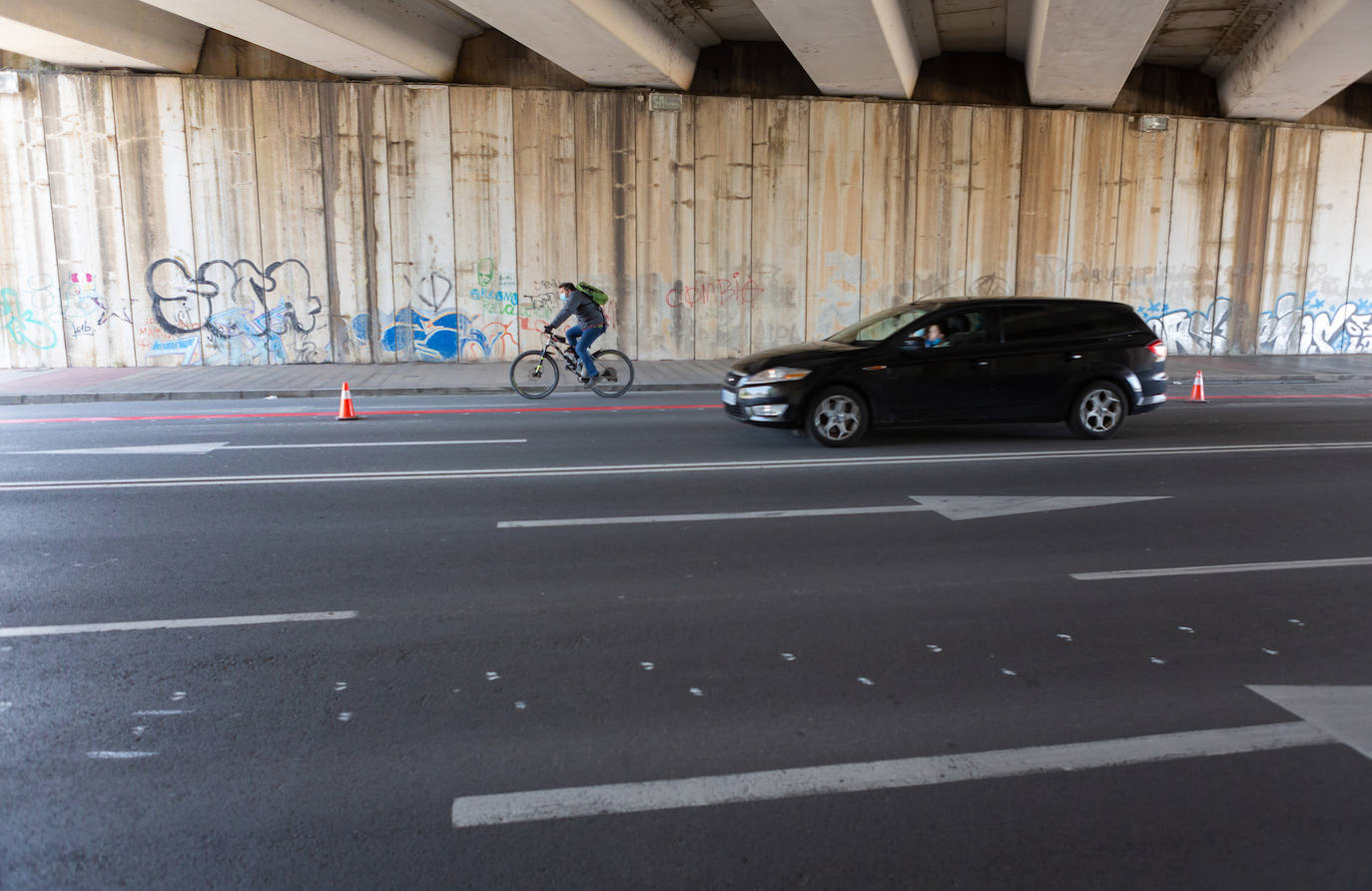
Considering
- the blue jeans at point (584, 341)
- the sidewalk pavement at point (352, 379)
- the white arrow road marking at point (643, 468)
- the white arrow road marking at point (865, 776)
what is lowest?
the white arrow road marking at point (865, 776)

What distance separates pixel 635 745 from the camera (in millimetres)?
3713

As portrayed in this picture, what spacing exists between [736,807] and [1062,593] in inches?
120

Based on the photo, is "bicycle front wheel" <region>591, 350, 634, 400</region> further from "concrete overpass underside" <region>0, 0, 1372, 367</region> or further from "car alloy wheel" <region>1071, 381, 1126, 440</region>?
"car alloy wheel" <region>1071, 381, 1126, 440</region>

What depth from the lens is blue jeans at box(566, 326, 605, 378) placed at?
46.8 ft

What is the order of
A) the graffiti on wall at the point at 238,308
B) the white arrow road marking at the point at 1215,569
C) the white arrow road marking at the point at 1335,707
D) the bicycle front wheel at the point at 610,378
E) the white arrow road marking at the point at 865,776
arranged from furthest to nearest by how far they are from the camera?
the graffiti on wall at the point at 238,308 → the bicycle front wheel at the point at 610,378 → the white arrow road marking at the point at 1215,569 → the white arrow road marking at the point at 1335,707 → the white arrow road marking at the point at 865,776

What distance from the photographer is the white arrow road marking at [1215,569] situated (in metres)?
5.84

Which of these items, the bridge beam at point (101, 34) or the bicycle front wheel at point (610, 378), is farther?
the bridge beam at point (101, 34)

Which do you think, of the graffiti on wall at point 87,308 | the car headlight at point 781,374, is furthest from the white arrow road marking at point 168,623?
the graffiti on wall at point 87,308

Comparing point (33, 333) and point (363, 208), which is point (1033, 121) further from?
point (33, 333)

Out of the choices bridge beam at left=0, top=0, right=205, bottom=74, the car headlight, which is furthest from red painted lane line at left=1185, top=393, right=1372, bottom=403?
bridge beam at left=0, top=0, right=205, bottom=74

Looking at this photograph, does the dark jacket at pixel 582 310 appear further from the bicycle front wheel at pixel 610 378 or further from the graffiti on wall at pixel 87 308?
the graffiti on wall at pixel 87 308

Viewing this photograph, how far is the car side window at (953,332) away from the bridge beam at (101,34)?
14.8m

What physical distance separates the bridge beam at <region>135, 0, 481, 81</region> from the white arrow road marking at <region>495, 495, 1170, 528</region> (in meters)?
11.3

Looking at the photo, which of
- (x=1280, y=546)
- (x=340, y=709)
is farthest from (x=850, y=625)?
(x=1280, y=546)
